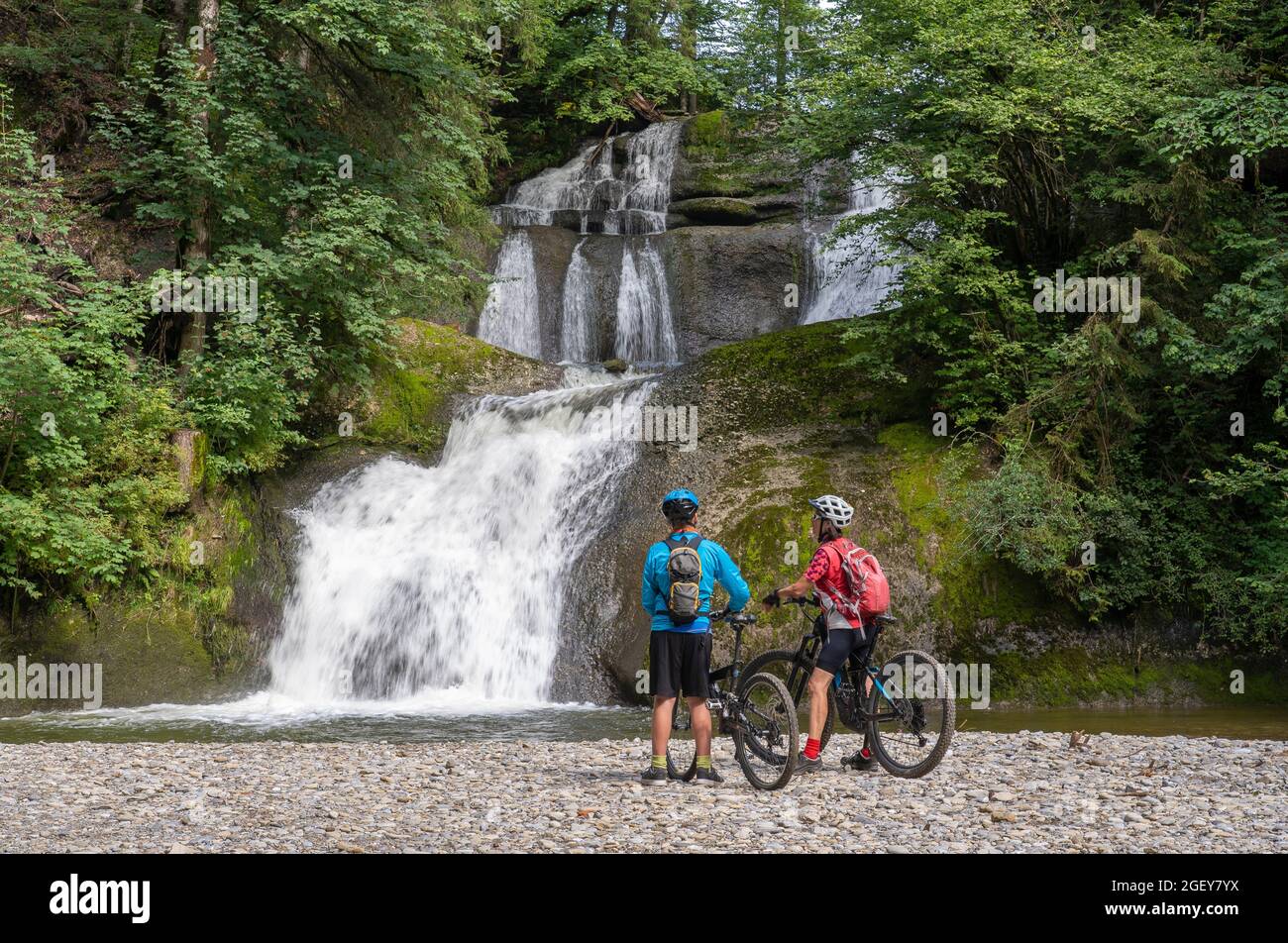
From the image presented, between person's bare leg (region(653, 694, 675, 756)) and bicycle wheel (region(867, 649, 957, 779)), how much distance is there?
120 centimetres

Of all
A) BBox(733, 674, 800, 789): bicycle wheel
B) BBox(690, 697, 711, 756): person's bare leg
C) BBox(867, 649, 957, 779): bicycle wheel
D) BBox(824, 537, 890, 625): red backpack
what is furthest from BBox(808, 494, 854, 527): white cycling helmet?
BBox(690, 697, 711, 756): person's bare leg

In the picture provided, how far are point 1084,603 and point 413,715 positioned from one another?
7.88 meters

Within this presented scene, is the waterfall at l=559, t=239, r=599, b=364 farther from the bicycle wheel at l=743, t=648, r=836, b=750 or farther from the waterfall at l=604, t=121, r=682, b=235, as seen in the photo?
the bicycle wheel at l=743, t=648, r=836, b=750

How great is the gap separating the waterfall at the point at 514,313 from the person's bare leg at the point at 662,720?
1618 cm

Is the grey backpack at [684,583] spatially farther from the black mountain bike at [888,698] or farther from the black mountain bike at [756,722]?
the black mountain bike at [888,698]

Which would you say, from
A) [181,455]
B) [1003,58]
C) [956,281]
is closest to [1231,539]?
[956,281]

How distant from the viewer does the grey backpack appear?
6.60 metres

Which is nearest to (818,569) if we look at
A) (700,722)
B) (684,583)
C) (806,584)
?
(806,584)

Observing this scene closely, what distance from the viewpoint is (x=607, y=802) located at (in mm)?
6531

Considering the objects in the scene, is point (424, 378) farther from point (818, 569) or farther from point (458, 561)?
point (818, 569)

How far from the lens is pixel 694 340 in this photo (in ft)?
73.3

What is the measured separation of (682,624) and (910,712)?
1.64 metres

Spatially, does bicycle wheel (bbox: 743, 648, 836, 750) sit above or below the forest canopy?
below

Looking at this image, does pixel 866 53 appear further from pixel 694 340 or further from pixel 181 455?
pixel 181 455
